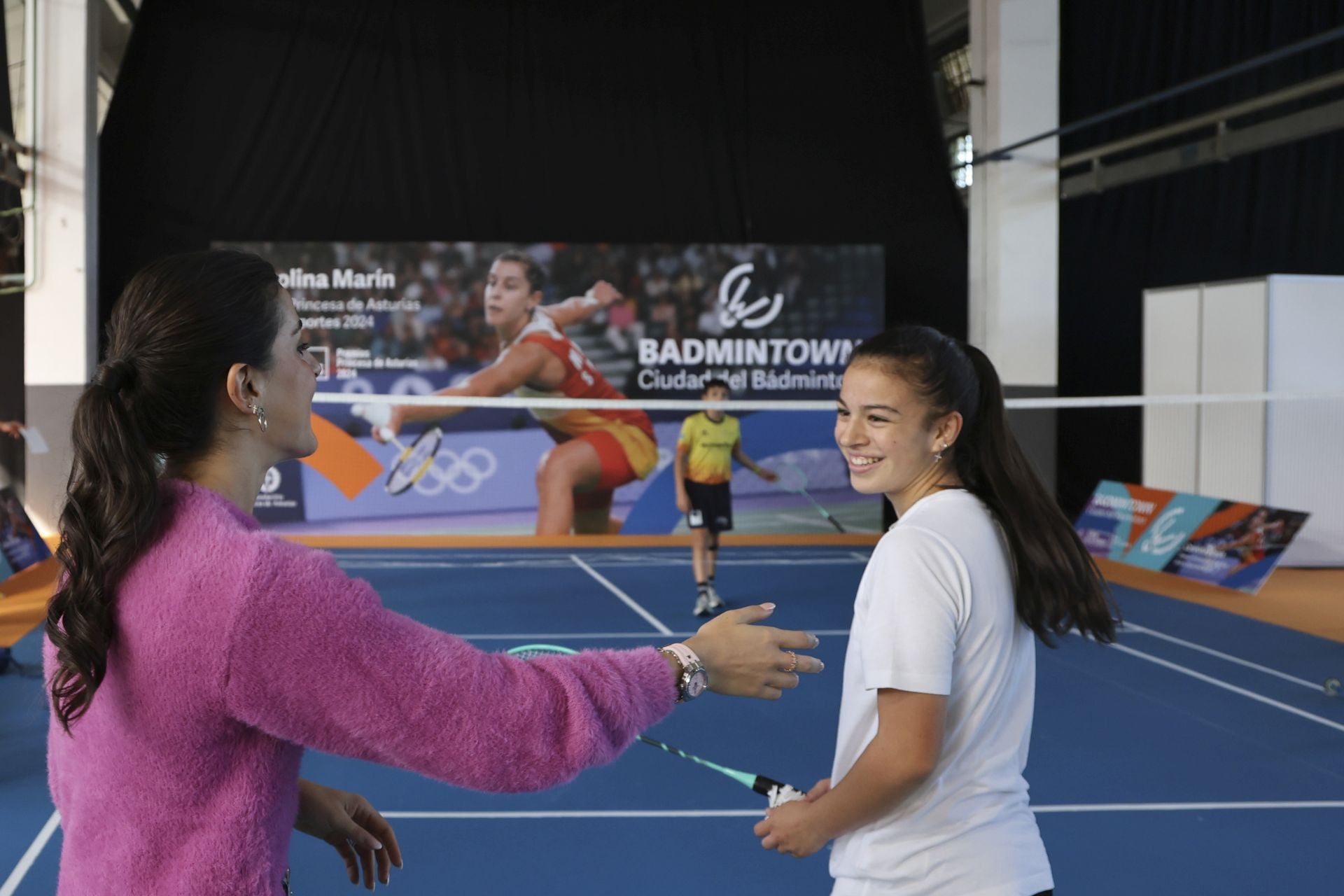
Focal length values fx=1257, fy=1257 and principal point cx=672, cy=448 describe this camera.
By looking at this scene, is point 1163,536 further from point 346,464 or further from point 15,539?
point 15,539

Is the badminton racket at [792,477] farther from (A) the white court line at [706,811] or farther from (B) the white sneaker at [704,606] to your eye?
(A) the white court line at [706,811]

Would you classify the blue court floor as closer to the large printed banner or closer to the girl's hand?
the girl's hand

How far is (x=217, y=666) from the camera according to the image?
1144mm

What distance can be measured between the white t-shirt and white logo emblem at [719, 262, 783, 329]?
431 inches

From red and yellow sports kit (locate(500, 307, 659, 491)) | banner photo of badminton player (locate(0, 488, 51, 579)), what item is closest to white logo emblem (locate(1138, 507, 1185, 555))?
red and yellow sports kit (locate(500, 307, 659, 491))

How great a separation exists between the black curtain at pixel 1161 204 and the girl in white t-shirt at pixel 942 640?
30.8 feet

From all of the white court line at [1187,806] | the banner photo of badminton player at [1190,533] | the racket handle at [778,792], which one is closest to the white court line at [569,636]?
the white court line at [1187,806]

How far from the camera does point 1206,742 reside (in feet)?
17.6

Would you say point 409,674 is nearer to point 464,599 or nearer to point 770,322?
point 464,599

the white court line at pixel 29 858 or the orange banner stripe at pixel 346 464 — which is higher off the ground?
the orange banner stripe at pixel 346 464

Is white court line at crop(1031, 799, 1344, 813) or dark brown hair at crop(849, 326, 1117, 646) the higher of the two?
dark brown hair at crop(849, 326, 1117, 646)

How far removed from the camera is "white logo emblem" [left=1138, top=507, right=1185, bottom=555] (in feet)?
31.6

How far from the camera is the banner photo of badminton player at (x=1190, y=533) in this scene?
29.4 ft

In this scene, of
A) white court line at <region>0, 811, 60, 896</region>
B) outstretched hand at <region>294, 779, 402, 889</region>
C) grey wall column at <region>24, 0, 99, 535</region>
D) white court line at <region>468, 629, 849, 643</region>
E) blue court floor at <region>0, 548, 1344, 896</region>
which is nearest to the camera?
outstretched hand at <region>294, 779, 402, 889</region>
